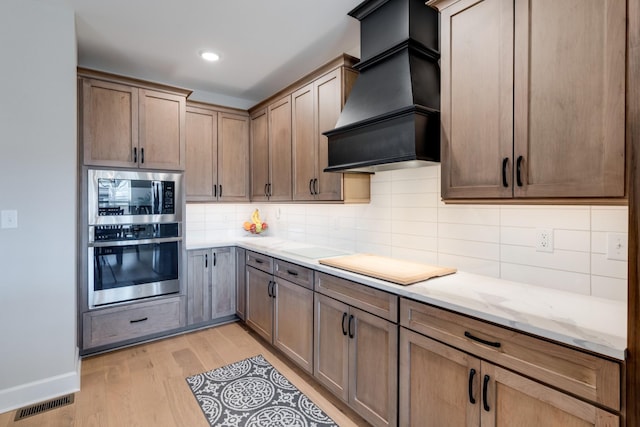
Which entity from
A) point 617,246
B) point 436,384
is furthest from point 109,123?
point 617,246

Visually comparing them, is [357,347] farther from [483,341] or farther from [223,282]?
[223,282]

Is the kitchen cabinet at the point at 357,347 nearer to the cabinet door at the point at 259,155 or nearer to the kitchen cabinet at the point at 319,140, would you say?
the kitchen cabinet at the point at 319,140

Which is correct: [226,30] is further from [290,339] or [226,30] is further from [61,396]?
[61,396]

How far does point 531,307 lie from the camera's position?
134cm

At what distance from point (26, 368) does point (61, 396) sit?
0.30 metres

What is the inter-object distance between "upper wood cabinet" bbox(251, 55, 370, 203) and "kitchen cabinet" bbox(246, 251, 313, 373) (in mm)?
665

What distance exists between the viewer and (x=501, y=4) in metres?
1.49

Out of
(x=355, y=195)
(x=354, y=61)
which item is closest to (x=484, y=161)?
(x=355, y=195)

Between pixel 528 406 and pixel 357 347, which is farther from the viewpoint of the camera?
pixel 357 347

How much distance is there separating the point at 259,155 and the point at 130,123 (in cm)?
127

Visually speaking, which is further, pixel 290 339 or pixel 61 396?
pixel 290 339

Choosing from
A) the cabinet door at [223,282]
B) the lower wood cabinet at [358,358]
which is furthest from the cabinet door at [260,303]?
the lower wood cabinet at [358,358]

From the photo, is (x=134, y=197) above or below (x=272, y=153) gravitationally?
below

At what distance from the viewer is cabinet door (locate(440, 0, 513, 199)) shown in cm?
148
